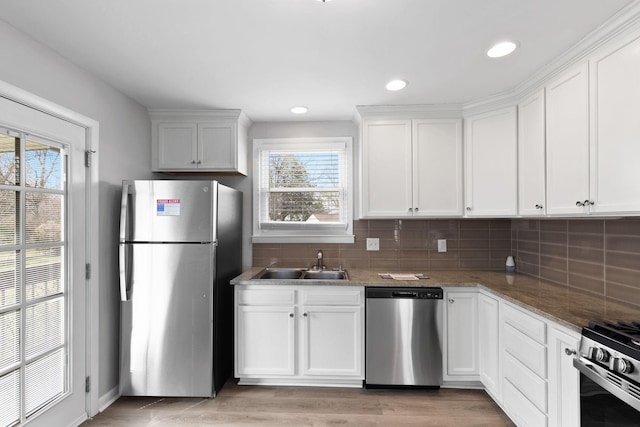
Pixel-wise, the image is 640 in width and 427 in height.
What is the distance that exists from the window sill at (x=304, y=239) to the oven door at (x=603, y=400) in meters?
2.00

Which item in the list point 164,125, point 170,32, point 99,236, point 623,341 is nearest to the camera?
point 623,341

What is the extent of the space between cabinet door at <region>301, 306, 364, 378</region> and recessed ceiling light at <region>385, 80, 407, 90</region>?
5.75 ft

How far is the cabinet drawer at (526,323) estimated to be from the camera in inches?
67.7

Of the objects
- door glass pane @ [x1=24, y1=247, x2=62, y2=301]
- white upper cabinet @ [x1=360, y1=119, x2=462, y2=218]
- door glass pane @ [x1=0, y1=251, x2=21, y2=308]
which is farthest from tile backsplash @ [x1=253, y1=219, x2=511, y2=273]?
door glass pane @ [x1=0, y1=251, x2=21, y2=308]

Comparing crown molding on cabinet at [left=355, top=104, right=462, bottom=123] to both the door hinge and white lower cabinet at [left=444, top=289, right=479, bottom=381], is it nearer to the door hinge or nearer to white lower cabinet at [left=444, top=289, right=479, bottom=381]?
white lower cabinet at [left=444, top=289, right=479, bottom=381]

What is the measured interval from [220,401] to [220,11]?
8.45 feet

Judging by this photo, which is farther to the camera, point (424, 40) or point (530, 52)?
point (530, 52)

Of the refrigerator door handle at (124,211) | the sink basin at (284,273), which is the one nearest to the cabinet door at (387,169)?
the sink basin at (284,273)

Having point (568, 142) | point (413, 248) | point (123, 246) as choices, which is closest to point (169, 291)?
point (123, 246)

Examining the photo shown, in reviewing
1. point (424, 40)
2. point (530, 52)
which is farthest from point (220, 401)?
point (530, 52)

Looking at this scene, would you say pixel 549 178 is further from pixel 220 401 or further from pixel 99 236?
pixel 99 236

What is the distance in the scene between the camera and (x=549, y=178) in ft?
6.91

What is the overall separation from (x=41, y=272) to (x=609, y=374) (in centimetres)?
289

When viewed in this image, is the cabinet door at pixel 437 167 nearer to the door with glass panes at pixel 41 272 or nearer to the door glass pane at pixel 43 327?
the door with glass panes at pixel 41 272
